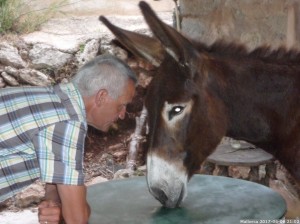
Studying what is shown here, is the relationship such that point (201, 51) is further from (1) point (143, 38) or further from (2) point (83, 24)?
(2) point (83, 24)

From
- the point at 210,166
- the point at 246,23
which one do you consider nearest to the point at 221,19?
the point at 246,23

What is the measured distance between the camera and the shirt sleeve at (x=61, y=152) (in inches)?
76.8

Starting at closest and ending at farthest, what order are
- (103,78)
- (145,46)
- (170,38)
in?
(170,38) < (103,78) < (145,46)

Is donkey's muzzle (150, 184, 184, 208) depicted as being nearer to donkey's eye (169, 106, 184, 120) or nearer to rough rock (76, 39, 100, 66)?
donkey's eye (169, 106, 184, 120)

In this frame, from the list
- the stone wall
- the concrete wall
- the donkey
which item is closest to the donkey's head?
the donkey

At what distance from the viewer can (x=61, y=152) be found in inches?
77.2

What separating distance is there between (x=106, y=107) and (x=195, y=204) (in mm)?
533

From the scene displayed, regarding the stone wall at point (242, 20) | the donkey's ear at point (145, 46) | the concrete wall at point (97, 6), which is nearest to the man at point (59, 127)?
the donkey's ear at point (145, 46)

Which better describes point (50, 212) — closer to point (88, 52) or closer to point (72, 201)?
point (72, 201)

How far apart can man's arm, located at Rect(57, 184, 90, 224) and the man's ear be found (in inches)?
13.5

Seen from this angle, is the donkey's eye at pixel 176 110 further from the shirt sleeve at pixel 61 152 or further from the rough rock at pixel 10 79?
the rough rock at pixel 10 79

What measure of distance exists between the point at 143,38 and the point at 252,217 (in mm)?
798

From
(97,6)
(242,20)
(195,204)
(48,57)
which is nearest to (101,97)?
(195,204)

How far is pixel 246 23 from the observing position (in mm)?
3422
